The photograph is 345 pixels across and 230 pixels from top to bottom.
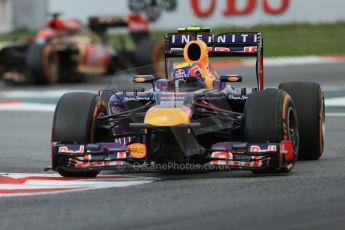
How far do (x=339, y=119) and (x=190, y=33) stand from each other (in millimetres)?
4056

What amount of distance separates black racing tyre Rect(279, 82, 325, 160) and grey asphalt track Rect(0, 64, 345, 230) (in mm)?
474

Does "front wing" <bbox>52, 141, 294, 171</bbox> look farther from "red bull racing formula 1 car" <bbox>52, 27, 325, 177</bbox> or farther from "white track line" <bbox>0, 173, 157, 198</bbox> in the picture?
"white track line" <bbox>0, 173, 157, 198</bbox>

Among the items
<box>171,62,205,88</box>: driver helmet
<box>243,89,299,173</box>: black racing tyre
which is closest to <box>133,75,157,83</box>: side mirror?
<box>171,62,205,88</box>: driver helmet

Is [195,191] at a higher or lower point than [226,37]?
lower

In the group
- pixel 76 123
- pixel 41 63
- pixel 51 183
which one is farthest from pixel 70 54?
pixel 51 183

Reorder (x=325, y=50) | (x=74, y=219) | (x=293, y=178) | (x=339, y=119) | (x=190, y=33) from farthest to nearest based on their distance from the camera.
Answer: (x=325, y=50) < (x=339, y=119) < (x=190, y=33) < (x=293, y=178) < (x=74, y=219)

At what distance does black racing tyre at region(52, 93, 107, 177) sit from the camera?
933 cm

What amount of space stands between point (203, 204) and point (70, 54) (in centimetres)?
1630

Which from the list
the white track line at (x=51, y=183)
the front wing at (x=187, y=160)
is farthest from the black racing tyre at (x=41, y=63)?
the front wing at (x=187, y=160)

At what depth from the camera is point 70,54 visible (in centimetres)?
2348

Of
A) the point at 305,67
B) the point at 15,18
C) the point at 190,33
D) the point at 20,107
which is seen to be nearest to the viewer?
the point at 190,33

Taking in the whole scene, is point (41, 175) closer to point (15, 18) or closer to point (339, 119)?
point (339, 119)

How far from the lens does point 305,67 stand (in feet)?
83.2

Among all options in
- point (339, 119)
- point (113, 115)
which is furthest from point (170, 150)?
point (339, 119)
